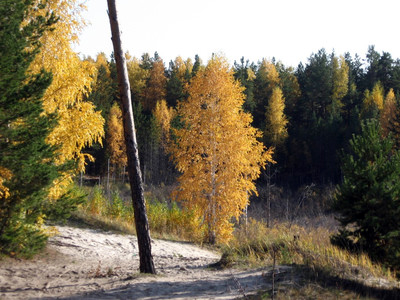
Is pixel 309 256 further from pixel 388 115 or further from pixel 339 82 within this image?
pixel 339 82

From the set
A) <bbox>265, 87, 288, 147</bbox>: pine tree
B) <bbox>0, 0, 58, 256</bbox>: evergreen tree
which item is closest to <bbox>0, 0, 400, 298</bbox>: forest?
<bbox>0, 0, 58, 256</bbox>: evergreen tree

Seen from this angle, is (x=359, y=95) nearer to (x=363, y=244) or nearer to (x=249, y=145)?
(x=249, y=145)

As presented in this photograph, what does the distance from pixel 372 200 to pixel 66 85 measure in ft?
23.5

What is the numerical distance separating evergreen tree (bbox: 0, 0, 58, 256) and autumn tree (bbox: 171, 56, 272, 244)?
7390 mm

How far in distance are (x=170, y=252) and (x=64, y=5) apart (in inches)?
289

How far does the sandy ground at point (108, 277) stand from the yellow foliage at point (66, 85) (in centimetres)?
187

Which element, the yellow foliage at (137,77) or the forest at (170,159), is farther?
the yellow foliage at (137,77)

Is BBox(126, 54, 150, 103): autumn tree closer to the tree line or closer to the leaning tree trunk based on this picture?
the tree line

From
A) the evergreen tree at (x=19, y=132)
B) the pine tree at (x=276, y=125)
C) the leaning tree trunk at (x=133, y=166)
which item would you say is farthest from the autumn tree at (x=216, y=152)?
the pine tree at (x=276, y=125)

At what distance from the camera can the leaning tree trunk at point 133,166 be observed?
7.15 meters

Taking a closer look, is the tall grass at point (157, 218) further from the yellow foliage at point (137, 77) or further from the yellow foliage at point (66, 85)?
the yellow foliage at point (137, 77)

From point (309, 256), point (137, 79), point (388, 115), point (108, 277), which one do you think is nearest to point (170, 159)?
point (108, 277)

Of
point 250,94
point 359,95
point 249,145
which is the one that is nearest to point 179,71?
point 250,94

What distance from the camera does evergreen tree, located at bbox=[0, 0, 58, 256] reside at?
6.15 meters
